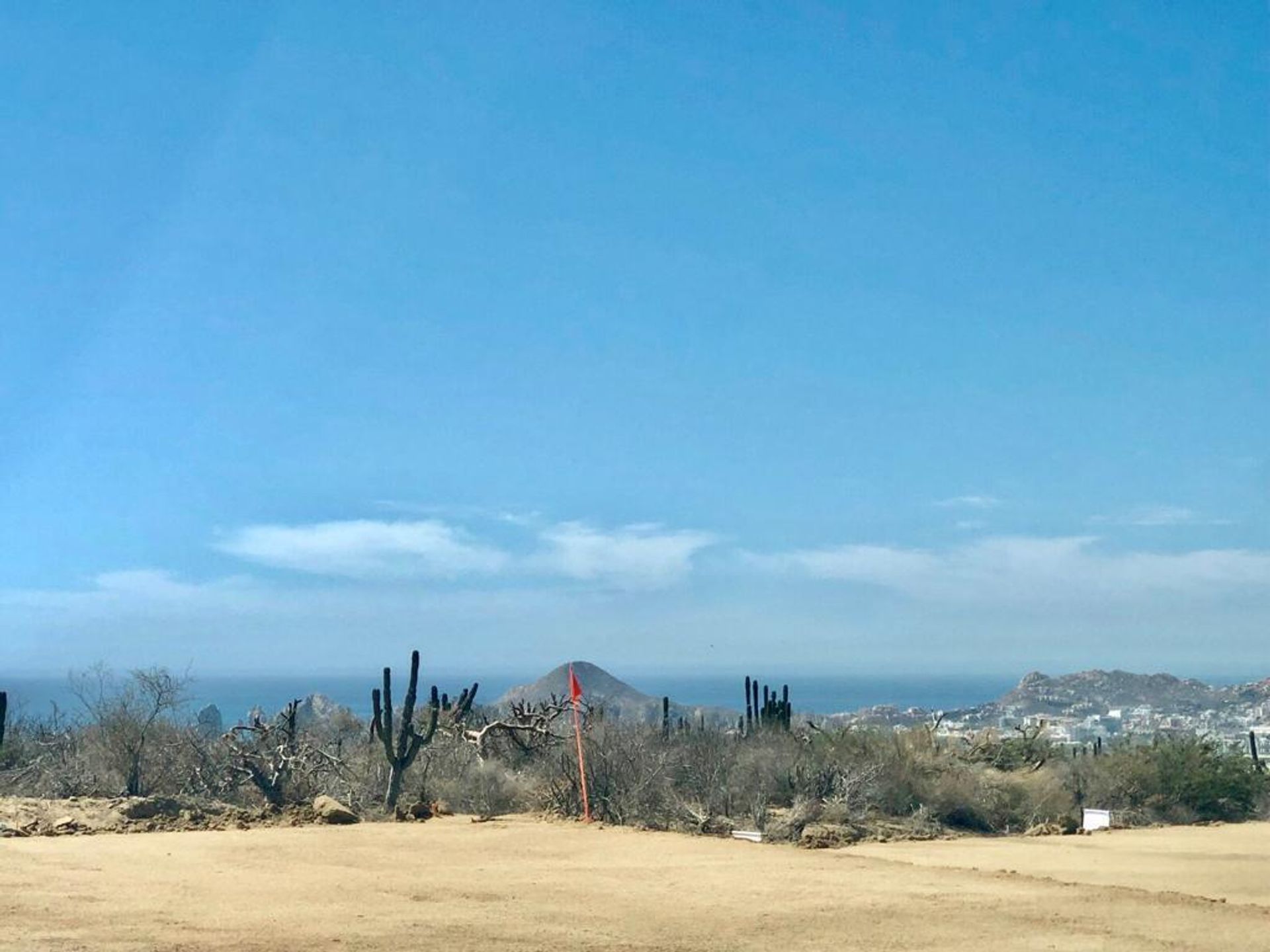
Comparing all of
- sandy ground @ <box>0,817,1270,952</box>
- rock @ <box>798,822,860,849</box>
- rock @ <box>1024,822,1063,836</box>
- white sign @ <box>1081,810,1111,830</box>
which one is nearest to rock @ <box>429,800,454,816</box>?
sandy ground @ <box>0,817,1270,952</box>

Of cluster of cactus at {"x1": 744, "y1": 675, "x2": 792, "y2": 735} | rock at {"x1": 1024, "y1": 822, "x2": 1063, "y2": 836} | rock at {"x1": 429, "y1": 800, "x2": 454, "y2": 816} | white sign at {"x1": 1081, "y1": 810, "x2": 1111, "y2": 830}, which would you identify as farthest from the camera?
cluster of cactus at {"x1": 744, "y1": 675, "x2": 792, "y2": 735}

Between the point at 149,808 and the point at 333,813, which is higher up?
the point at 149,808

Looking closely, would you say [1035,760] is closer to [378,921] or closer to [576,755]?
[576,755]

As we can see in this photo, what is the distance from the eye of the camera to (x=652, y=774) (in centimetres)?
2741

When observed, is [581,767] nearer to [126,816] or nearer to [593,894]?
[126,816]

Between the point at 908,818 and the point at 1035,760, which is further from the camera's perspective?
the point at 1035,760

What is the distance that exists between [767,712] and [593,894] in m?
22.0

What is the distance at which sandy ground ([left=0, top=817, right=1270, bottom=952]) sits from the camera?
49.5ft

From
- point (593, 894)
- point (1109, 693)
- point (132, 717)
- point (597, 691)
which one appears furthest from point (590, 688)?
point (593, 894)

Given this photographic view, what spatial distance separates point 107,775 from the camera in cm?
2919

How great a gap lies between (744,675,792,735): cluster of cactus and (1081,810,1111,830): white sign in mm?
8362

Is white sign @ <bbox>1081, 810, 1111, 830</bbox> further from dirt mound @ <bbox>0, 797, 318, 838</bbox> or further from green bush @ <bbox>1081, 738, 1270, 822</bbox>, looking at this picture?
dirt mound @ <bbox>0, 797, 318, 838</bbox>

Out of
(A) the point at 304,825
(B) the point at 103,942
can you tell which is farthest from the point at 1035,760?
(B) the point at 103,942

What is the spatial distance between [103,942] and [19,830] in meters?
10.4
